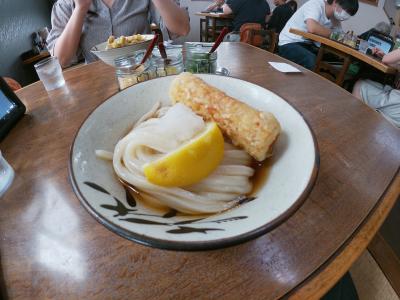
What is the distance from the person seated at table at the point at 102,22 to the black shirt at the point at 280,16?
3.73 m

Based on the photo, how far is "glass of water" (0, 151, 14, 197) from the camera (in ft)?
2.25

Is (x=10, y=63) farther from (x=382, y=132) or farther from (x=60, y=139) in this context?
(x=382, y=132)

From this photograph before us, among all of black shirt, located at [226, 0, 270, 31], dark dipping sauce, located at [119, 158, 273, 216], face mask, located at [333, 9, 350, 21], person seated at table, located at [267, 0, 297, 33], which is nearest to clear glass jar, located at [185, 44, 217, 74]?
dark dipping sauce, located at [119, 158, 273, 216]

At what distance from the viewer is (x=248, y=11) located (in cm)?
454

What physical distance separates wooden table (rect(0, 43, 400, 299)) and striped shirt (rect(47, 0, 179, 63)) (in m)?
1.29

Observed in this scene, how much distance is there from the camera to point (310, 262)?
49cm

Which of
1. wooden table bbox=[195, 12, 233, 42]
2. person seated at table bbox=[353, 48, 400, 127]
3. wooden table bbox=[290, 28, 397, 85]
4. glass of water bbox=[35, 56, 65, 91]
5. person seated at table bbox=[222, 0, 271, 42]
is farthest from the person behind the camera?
wooden table bbox=[195, 12, 233, 42]

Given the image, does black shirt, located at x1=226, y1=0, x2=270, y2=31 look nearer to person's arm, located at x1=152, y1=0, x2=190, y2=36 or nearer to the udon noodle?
person's arm, located at x1=152, y1=0, x2=190, y2=36

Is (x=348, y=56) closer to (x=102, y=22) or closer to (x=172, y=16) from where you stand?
(x=172, y=16)

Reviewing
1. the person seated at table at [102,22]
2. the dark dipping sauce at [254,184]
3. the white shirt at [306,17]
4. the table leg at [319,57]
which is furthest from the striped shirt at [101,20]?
the white shirt at [306,17]

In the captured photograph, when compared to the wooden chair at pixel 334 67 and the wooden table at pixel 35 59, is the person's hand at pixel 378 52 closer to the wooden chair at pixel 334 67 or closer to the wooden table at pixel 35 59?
the wooden chair at pixel 334 67

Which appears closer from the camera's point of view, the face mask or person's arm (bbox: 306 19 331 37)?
person's arm (bbox: 306 19 331 37)

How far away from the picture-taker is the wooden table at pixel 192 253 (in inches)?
18.1

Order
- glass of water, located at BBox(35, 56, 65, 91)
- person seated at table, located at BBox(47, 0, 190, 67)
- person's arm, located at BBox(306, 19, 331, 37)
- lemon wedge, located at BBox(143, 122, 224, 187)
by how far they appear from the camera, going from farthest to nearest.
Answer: person's arm, located at BBox(306, 19, 331, 37) < person seated at table, located at BBox(47, 0, 190, 67) < glass of water, located at BBox(35, 56, 65, 91) < lemon wedge, located at BBox(143, 122, 224, 187)
